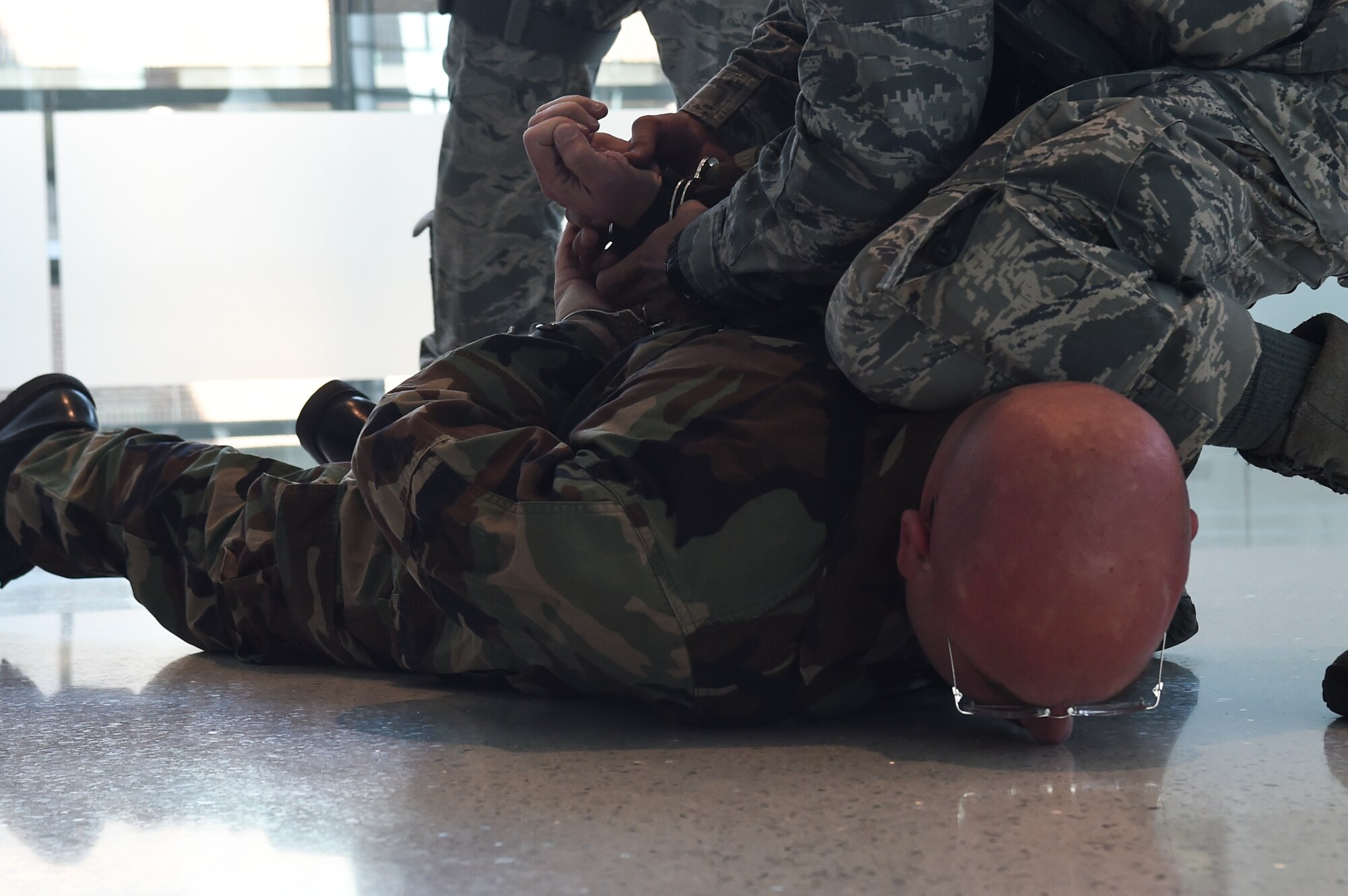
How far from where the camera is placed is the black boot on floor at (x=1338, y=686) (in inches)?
33.8

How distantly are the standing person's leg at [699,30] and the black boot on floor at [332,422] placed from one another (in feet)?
2.25

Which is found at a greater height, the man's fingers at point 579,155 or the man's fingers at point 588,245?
the man's fingers at point 579,155

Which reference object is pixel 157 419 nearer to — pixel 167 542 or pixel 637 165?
pixel 167 542

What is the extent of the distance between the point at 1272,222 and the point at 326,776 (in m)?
0.68

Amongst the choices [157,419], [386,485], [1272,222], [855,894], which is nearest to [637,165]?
[386,485]

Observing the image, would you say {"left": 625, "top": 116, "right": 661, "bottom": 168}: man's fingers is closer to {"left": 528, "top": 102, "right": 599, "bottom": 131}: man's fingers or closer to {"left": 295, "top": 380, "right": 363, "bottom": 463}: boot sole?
{"left": 528, "top": 102, "right": 599, "bottom": 131}: man's fingers

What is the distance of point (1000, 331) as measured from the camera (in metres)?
0.74

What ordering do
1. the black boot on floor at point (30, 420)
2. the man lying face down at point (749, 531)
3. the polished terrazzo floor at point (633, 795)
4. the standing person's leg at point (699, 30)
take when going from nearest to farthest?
1. the polished terrazzo floor at point (633, 795)
2. the man lying face down at point (749, 531)
3. the black boot on floor at point (30, 420)
4. the standing person's leg at point (699, 30)

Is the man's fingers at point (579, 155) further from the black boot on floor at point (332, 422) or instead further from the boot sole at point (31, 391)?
the boot sole at point (31, 391)

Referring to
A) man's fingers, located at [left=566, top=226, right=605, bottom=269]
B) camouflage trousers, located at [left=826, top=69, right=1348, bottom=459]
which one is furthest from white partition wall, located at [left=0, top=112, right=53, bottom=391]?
camouflage trousers, located at [left=826, top=69, right=1348, bottom=459]

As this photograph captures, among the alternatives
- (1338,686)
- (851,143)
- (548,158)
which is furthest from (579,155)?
(1338,686)

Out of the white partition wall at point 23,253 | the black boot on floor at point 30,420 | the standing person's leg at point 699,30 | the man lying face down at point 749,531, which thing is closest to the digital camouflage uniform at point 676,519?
the man lying face down at point 749,531

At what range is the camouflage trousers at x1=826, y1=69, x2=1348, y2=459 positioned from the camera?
73 cm

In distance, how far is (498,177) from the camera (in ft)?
6.12
